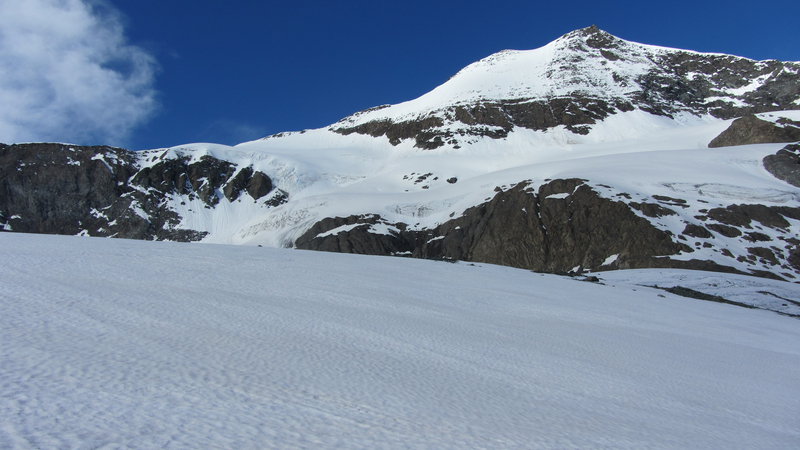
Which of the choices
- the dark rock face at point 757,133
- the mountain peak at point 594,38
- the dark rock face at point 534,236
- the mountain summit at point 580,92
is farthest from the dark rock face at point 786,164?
the mountain peak at point 594,38

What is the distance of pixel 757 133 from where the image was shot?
73250 millimetres

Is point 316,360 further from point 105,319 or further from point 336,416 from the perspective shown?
point 105,319

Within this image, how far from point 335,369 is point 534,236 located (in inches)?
1929

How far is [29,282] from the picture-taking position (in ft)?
27.2

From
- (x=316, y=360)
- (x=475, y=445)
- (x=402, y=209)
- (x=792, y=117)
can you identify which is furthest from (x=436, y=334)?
(x=792, y=117)

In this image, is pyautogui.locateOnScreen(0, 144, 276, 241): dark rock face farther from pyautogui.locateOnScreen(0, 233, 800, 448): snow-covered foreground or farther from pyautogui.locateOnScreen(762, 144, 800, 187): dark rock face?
pyautogui.locateOnScreen(0, 233, 800, 448): snow-covered foreground

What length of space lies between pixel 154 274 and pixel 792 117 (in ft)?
299

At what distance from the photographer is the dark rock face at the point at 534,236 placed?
152 ft

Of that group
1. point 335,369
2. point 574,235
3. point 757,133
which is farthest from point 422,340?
point 757,133

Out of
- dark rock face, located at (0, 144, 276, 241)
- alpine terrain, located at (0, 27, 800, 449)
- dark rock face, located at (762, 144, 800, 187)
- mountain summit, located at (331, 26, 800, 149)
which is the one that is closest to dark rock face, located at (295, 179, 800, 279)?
alpine terrain, located at (0, 27, 800, 449)

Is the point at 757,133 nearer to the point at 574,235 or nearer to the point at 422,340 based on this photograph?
the point at 574,235

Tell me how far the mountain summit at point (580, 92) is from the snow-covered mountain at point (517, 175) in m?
0.54

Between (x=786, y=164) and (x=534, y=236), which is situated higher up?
(x=786, y=164)

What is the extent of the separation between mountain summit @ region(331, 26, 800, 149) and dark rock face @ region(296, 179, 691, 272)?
167 feet
